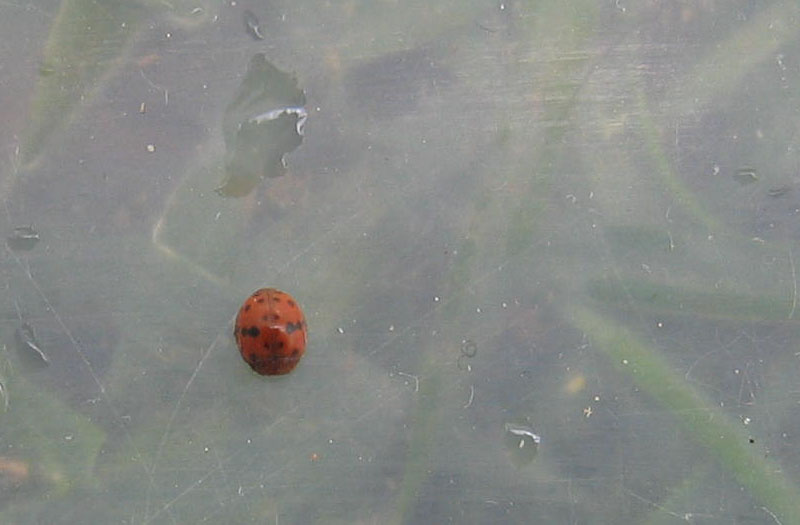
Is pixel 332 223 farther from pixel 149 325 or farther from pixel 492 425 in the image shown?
pixel 492 425

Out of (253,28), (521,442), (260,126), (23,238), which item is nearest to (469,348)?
(521,442)

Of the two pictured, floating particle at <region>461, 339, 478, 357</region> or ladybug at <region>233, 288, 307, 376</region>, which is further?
floating particle at <region>461, 339, 478, 357</region>

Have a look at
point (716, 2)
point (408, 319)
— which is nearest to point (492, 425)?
point (408, 319)

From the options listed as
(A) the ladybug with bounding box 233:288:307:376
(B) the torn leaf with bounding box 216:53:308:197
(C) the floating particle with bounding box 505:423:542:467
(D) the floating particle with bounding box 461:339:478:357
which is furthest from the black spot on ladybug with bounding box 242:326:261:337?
(C) the floating particle with bounding box 505:423:542:467

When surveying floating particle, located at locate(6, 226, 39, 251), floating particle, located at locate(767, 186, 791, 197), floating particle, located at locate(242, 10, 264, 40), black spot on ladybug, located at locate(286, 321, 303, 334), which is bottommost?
black spot on ladybug, located at locate(286, 321, 303, 334)

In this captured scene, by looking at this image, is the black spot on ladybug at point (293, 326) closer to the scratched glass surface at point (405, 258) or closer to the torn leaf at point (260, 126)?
the scratched glass surface at point (405, 258)

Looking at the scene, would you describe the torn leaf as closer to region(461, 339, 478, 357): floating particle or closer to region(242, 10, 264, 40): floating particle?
region(242, 10, 264, 40): floating particle

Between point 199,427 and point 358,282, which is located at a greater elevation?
point 358,282
